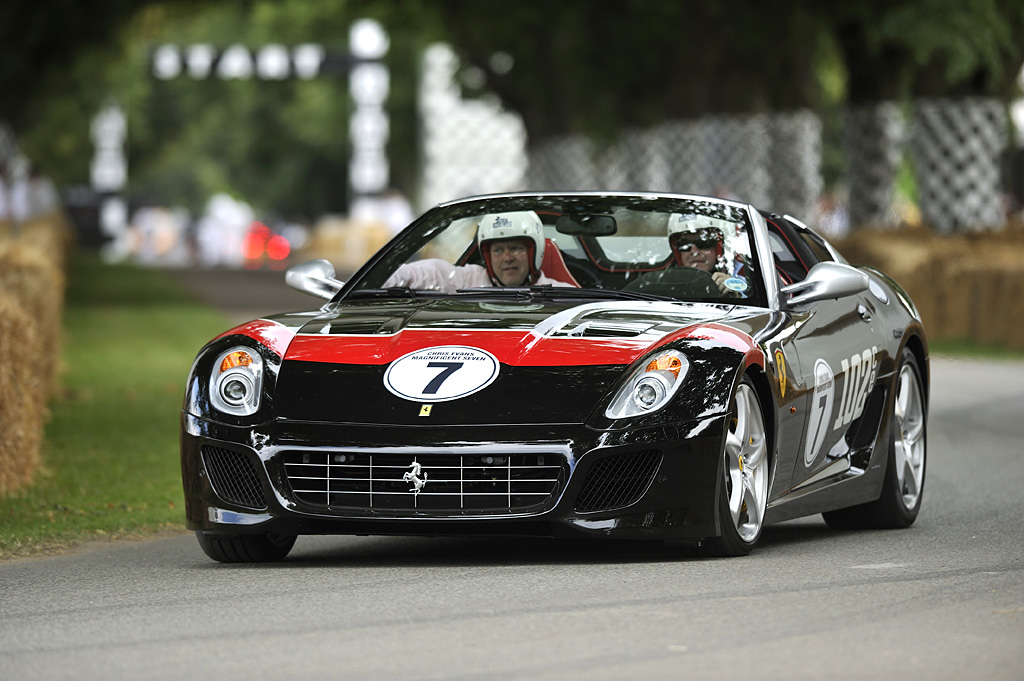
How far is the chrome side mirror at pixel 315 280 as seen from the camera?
8711mm

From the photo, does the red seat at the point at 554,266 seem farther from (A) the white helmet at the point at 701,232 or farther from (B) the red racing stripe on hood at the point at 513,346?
(B) the red racing stripe on hood at the point at 513,346

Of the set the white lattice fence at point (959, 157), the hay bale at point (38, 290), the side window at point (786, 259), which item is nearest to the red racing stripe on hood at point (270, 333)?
the side window at point (786, 259)

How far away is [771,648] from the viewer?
586 cm

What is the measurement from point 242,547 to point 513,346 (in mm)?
1267

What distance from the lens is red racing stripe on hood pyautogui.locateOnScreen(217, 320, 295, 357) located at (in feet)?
24.8

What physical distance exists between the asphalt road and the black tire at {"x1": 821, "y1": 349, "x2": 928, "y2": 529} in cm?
18

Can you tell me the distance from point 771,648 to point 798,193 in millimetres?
25849

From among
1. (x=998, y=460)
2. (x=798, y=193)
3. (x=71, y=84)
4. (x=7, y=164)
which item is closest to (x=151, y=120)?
(x=71, y=84)

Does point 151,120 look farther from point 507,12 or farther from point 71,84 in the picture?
point 507,12

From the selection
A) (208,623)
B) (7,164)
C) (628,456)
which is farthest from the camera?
(7,164)

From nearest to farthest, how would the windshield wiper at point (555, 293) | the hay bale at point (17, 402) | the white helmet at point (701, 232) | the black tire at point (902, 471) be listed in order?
the windshield wiper at point (555, 293), the white helmet at point (701, 232), the black tire at point (902, 471), the hay bale at point (17, 402)

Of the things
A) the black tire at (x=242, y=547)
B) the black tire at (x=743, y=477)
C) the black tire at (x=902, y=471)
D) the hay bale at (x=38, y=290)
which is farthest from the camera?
the hay bale at (x=38, y=290)

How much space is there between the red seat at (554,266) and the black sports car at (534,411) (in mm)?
109

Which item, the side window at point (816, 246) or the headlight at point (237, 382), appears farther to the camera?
the side window at point (816, 246)
